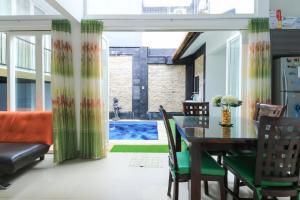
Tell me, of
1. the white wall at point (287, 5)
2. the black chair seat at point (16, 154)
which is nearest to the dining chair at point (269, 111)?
the white wall at point (287, 5)

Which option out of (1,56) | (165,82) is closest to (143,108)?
(165,82)

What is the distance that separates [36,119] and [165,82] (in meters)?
6.88

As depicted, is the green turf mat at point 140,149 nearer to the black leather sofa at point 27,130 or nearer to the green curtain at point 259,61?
the black leather sofa at point 27,130

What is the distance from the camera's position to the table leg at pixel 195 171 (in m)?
1.95

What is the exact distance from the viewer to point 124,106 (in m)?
10.1

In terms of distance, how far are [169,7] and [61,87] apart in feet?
7.25

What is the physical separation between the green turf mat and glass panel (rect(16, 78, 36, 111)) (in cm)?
170

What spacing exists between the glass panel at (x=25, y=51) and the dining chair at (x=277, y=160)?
3994mm

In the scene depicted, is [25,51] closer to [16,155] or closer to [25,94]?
[25,94]

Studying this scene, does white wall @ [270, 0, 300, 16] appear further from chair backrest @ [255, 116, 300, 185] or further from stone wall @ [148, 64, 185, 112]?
stone wall @ [148, 64, 185, 112]

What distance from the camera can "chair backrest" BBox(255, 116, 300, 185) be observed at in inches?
67.9

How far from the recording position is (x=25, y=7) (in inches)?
176

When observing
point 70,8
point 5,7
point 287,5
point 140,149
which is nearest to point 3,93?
point 5,7

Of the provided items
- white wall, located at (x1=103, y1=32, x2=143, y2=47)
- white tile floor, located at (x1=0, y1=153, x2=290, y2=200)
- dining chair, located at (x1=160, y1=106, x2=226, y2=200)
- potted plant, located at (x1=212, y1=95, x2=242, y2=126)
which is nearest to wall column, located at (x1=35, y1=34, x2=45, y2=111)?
white tile floor, located at (x1=0, y1=153, x2=290, y2=200)
